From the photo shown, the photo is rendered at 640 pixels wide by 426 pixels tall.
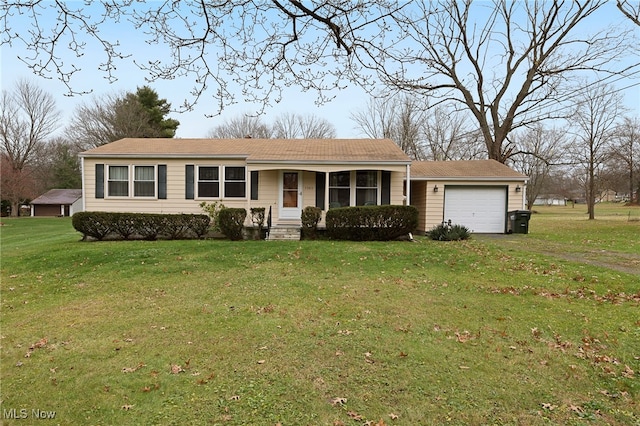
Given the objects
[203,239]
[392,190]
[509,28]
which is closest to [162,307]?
[203,239]

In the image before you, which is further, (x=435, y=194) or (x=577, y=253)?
(x=435, y=194)

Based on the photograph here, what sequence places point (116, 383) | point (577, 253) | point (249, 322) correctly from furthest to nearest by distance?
point (577, 253), point (249, 322), point (116, 383)

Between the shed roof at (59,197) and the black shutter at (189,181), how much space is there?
1213 inches

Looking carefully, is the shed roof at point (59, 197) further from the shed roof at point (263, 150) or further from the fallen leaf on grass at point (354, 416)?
the fallen leaf on grass at point (354, 416)

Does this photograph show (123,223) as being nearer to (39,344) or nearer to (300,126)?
(39,344)

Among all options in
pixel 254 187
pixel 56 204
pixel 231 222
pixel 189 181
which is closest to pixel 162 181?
pixel 189 181

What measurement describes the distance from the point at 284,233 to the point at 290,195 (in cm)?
200

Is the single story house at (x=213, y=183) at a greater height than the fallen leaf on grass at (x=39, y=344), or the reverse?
the single story house at (x=213, y=183)

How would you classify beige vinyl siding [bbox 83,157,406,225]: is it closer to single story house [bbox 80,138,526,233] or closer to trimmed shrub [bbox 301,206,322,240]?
single story house [bbox 80,138,526,233]

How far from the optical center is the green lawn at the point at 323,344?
9.29 ft

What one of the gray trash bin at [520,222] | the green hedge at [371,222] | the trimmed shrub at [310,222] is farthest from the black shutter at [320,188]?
the gray trash bin at [520,222]

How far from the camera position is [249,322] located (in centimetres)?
470

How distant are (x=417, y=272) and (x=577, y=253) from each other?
5388 millimetres

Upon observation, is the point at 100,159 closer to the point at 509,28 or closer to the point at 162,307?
the point at 162,307
